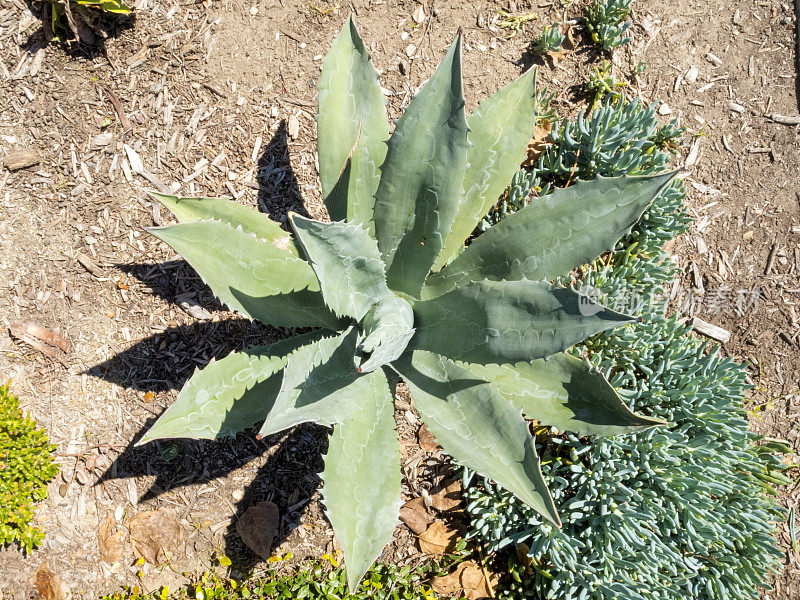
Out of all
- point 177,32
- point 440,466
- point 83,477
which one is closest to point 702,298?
point 440,466

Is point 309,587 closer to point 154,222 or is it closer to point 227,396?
point 227,396

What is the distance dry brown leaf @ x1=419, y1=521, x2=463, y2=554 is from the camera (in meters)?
3.04

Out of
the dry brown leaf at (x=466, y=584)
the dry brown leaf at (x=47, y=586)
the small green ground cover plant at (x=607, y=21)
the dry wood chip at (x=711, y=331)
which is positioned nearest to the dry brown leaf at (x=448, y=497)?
the dry brown leaf at (x=466, y=584)

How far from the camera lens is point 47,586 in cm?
290

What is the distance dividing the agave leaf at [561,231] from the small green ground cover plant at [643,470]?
35.3 inches

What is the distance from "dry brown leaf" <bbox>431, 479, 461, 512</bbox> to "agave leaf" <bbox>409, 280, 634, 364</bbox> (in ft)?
4.23

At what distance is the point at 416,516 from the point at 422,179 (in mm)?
1911

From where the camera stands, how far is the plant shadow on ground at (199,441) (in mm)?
2947

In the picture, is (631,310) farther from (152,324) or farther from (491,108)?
(152,324)

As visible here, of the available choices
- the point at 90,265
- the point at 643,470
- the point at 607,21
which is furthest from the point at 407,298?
the point at 607,21

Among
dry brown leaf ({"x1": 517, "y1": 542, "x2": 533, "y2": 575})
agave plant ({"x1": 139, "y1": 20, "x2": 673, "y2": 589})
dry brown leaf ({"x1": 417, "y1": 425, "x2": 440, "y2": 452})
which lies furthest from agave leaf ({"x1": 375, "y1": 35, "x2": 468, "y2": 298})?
dry brown leaf ({"x1": 517, "y1": 542, "x2": 533, "y2": 575})

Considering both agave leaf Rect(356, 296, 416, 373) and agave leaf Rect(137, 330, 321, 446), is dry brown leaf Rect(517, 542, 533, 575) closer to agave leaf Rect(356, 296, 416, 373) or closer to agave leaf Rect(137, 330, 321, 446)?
agave leaf Rect(356, 296, 416, 373)

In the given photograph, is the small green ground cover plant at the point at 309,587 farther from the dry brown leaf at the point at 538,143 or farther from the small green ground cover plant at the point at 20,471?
the dry brown leaf at the point at 538,143

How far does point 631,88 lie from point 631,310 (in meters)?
1.47
